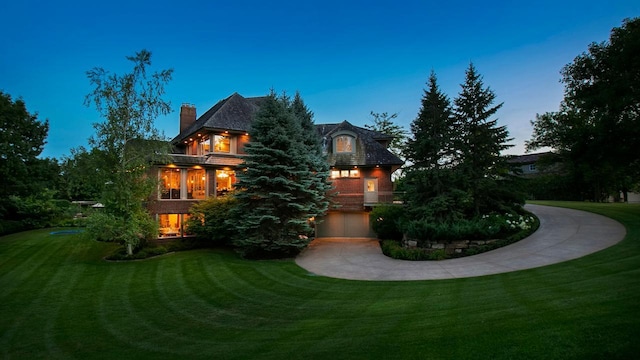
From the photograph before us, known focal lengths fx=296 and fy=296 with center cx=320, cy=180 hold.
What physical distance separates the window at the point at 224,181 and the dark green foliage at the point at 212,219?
195 cm

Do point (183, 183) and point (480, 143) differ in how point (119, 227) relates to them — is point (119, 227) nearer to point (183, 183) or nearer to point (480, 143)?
point (183, 183)

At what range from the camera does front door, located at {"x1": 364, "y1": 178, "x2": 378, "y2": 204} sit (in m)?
22.6

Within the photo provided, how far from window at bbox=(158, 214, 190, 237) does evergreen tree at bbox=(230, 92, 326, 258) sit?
4.86 meters

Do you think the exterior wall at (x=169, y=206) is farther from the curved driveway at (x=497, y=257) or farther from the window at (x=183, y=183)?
the curved driveway at (x=497, y=257)

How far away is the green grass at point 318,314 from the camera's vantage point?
15.3 ft

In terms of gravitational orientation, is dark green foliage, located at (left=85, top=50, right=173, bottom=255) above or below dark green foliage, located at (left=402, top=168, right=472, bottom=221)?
above

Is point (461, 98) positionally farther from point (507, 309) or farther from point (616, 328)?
point (616, 328)

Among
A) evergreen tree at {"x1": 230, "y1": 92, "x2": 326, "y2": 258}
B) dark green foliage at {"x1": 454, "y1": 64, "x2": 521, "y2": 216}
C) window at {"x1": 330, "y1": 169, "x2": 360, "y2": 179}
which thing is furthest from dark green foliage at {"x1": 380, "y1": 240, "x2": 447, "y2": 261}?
window at {"x1": 330, "y1": 169, "x2": 360, "y2": 179}

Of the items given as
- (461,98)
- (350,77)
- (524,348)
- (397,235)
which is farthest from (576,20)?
(350,77)

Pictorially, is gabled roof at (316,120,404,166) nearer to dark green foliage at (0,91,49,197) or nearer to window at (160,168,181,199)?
window at (160,168,181,199)

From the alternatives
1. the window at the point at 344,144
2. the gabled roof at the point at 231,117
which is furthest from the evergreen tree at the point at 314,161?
the gabled roof at the point at 231,117

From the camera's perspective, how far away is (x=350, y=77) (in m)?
39.4

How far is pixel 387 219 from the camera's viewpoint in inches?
771

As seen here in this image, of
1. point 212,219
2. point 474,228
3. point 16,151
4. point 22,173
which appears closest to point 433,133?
point 474,228
